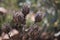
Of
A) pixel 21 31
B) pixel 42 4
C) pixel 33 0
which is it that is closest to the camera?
pixel 21 31

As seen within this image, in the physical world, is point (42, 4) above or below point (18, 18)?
above

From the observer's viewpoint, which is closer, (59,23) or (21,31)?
(21,31)

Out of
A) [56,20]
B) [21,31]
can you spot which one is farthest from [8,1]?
[21,31]

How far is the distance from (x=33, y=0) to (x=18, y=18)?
29.5 inches

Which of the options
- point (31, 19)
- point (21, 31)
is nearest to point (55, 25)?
point (31, 19)

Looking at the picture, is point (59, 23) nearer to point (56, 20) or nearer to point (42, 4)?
point (56, 20)

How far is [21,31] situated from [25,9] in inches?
5.7

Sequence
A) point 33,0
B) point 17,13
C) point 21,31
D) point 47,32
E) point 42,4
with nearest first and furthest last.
→ point 17,13
point 21,31
point 47,32
point 42,4
point 33,0

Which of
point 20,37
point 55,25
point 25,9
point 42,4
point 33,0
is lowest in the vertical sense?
point 20,37

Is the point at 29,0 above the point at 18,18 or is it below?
above

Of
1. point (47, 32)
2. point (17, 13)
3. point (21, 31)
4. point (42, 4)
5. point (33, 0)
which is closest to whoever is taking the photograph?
point (17, 13)

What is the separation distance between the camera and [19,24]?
1.06m

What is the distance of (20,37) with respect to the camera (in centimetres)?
110

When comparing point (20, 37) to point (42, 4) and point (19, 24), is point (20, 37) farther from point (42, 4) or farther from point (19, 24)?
point (42, 4)
